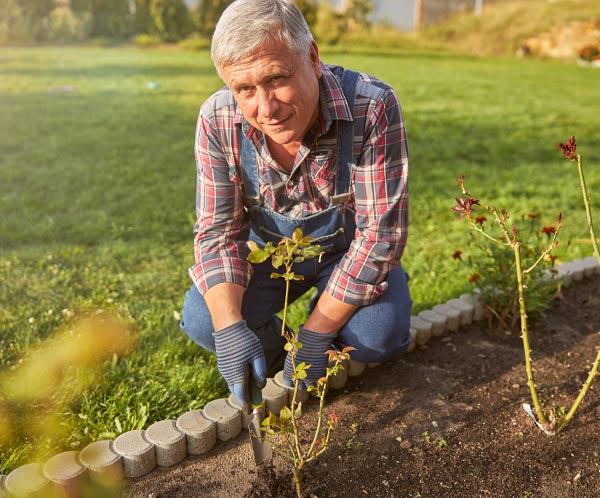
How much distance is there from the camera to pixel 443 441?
2256 mm

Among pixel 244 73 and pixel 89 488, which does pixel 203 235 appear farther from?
pixel 89 488

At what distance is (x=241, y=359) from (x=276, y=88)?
0.89m

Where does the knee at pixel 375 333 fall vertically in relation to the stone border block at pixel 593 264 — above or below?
above

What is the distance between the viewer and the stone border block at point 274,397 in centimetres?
241

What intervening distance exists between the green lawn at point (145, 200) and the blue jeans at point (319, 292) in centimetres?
25

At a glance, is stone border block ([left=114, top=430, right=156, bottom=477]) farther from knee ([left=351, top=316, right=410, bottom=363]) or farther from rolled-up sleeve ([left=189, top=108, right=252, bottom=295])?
knee ([left=351, top=316, right=410, bottom=363])

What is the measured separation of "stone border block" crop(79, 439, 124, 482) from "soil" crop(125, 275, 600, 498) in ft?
0.31

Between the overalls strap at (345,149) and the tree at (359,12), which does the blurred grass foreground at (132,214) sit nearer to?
the overalls strap at (345,149)

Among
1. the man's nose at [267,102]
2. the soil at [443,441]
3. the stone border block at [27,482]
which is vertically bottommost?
the soil at [443,441]

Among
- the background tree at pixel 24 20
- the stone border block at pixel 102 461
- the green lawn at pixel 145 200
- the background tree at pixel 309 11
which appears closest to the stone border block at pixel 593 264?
the green lawn at pixel 145 200

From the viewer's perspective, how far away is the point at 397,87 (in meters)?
11.7

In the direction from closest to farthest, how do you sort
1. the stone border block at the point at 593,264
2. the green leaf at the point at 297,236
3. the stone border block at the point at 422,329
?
the green leaf at the point at 297,236 < the stone border block at the point at 422,329 < the stone border block at the point at 593,264

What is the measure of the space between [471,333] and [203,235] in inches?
54.3

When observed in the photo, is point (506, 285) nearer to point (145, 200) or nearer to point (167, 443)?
point (167, 443)
